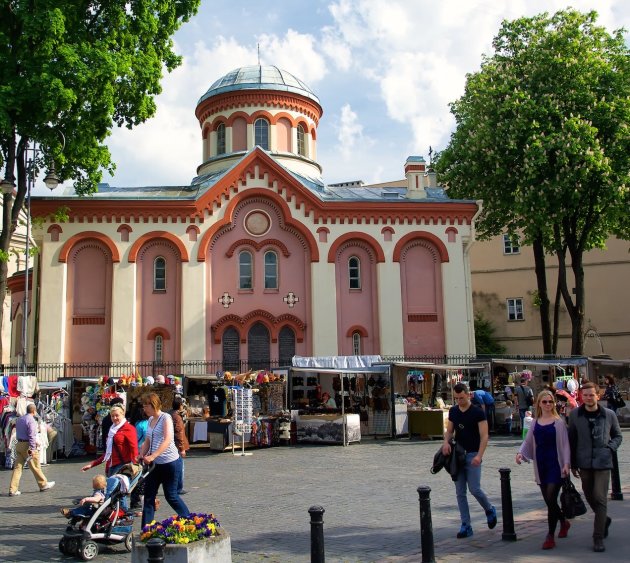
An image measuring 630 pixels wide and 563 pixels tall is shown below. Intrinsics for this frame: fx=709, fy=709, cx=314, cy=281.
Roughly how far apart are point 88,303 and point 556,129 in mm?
20178

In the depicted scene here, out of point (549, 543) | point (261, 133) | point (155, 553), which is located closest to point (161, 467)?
point (155, 553)

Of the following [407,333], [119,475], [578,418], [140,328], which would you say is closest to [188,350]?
[140,328]

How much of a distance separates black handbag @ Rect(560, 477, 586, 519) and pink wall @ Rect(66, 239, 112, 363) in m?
22.8

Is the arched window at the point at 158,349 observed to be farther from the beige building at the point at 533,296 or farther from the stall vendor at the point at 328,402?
the beige building at the point at 533,296

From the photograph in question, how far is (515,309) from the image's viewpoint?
142ft

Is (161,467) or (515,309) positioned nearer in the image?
(161,467)

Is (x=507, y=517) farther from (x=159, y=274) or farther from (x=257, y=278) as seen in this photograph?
(x=159, y=274)

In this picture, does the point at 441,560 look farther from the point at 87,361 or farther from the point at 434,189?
the point at 434,189

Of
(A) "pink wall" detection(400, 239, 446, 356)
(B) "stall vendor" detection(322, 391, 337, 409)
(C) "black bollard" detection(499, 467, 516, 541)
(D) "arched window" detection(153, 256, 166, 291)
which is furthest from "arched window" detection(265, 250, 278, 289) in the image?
(C) "black bollard" detection(499, 467, 516, 541)

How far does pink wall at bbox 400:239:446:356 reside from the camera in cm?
3027

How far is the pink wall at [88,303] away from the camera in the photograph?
28.4 meters

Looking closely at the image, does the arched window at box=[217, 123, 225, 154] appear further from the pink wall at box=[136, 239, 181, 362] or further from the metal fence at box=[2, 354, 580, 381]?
the metal fence at box=[2, 354, 580, 381]

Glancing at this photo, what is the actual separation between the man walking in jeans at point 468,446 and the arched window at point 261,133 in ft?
90.8

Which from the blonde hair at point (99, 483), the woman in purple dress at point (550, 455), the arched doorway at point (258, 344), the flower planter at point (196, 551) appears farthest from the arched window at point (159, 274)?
the flower planter at point (196, 551)
